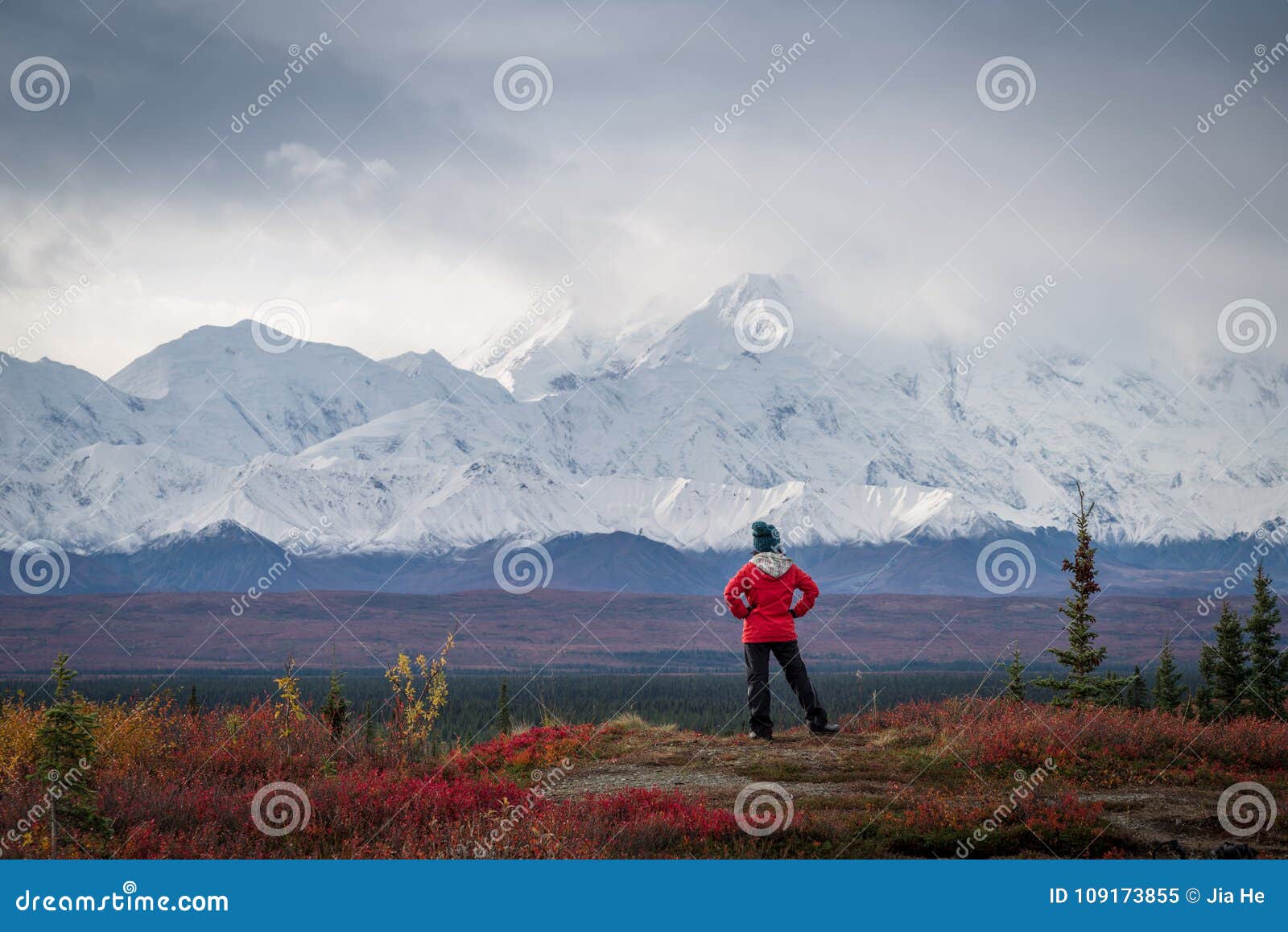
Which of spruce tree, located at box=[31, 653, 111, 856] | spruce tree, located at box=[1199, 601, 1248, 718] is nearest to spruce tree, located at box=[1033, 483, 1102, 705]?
spruce tree, located at box=[1199, 601, 1248, 718]

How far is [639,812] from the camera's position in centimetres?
1002

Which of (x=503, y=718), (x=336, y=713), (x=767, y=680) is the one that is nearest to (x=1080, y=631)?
(x=767, y=680)

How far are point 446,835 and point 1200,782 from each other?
27.1ft

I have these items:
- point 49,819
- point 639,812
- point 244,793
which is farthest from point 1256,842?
point 49,819

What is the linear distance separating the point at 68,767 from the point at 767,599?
8.67m

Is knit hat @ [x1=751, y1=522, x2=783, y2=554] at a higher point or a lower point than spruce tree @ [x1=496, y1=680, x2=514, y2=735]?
higher

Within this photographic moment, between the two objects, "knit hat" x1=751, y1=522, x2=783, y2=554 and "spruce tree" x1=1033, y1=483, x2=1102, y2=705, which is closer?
"knit hat" x1=751, y1=522, x2=783, y2=554

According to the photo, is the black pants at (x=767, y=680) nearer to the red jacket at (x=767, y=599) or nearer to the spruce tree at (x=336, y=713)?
the red jacket at (x=767, y=599)

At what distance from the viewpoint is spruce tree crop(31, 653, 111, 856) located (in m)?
9.38

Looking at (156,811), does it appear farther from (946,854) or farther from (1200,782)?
(1200,782)

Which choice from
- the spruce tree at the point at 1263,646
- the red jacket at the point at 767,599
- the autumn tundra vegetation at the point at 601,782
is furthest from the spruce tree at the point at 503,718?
the spruce tree at the point at 1263,646

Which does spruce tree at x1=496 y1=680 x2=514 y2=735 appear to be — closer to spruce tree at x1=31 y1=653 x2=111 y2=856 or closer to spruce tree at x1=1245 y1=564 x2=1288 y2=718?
spruce tree at x1=31 y1=653 x2=111 y2=856

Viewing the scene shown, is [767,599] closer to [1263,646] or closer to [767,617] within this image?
[767,617]

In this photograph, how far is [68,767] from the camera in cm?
998
